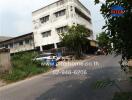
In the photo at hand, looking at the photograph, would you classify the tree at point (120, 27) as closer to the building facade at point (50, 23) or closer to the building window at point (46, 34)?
the building facade at point (50, 23)

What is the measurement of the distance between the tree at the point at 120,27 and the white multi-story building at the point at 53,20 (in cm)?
4407

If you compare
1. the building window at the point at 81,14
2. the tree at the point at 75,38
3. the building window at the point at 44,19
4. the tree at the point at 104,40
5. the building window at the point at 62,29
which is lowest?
the tree at the point at 104,40

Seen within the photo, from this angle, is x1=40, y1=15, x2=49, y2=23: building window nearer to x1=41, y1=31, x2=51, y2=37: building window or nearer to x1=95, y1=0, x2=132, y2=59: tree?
x1=41, y1=31, x2=51, y2=37: building window

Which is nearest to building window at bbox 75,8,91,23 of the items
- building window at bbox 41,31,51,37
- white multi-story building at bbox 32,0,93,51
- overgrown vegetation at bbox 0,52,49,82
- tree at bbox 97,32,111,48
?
white multi-story building at bbox 32,0,93,51

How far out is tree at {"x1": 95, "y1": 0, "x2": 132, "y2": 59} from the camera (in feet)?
24.9

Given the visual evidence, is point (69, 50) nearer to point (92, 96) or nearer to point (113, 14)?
point (92, 96)

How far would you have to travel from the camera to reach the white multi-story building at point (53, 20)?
53500 millimetres

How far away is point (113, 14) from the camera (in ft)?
26.7

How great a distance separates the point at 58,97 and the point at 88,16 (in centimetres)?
6003

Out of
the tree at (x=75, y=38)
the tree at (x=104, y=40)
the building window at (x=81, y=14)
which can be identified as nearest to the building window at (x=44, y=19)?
the building window at (x=81, y=14)

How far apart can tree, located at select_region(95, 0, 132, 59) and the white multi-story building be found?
44.1 metres

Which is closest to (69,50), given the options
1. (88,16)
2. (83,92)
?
(88,16)

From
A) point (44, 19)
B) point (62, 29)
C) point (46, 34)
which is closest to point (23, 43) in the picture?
point (46, 34)

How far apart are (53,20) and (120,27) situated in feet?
161
